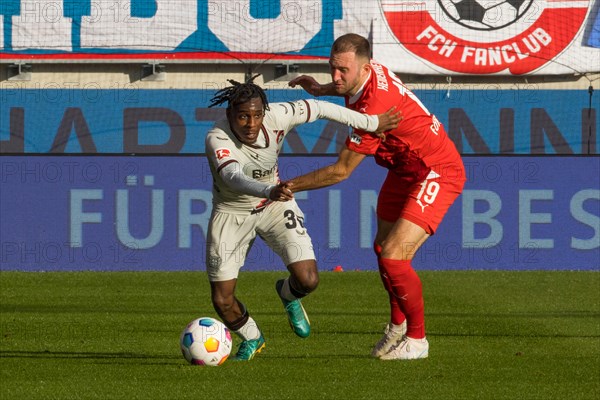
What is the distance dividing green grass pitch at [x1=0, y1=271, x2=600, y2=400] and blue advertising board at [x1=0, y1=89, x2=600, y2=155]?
682 cm

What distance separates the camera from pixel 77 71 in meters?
23.2

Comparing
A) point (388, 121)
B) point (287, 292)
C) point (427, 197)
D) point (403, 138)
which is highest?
point (388, 121)

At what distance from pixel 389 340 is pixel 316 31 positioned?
14.5m

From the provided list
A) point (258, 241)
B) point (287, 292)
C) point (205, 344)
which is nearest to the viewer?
point (205, 344)

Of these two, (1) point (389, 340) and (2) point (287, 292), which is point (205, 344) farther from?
(1) point (389, 340)

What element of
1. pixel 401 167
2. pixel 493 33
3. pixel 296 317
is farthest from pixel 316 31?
pixel 296 317

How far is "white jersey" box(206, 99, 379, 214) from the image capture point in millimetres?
8305

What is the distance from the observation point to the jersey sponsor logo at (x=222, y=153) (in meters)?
8.19

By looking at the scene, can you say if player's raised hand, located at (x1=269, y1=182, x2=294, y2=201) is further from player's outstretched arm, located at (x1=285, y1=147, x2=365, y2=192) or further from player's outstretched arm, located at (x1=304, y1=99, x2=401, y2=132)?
player's outstretched arm, located at (x1=285, y1=147, x2=365, y2=192)

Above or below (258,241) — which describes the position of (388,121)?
above

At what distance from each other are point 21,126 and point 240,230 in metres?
14.6

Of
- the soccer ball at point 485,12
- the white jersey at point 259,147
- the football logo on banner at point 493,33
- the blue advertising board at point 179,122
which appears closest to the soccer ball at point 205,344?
the white jersey at point 259,147

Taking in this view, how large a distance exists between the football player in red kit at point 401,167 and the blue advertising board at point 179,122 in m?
13.4

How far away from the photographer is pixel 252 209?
879 centimetres
